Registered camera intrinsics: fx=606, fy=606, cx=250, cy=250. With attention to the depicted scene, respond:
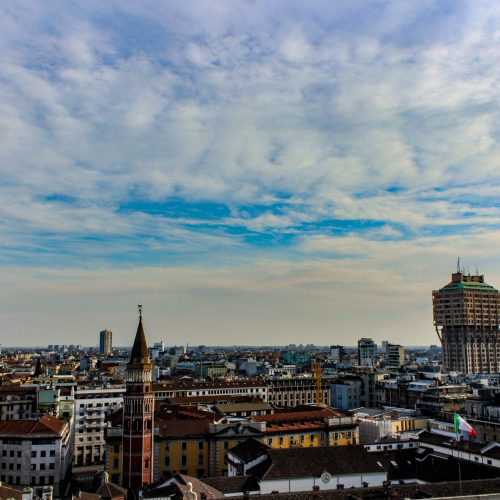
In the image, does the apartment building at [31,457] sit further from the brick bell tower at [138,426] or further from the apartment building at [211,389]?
the apartment building at [211,389]

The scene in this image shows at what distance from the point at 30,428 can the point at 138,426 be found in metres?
19.1

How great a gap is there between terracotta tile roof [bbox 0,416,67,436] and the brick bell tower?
14.7m

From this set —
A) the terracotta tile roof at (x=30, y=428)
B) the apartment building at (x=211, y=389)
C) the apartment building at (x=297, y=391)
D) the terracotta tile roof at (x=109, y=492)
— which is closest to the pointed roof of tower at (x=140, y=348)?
the terracotta tile roof at (x=30, y=428)

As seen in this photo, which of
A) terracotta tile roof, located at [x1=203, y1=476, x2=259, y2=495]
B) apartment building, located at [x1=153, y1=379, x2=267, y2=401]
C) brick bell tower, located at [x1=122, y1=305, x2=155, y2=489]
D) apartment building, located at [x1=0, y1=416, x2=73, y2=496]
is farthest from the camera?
apartment building, located at [x1=153, y1=379, x2=267, y2=401]

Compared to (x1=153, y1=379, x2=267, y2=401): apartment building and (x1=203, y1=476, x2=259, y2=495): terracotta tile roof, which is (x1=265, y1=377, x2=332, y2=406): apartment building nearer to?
(x1=153, y1=379, x2=267, y2=401): apartment building

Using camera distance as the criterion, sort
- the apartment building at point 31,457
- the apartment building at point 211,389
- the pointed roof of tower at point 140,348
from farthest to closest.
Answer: the apartment building at point 211,389 < the apartment building at point 31,457 < the pointed roof of tower at point 140,348

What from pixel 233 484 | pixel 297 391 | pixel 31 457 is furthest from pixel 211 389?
pixel 233 484

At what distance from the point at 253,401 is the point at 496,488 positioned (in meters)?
66.6

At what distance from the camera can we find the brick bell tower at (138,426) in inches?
2985

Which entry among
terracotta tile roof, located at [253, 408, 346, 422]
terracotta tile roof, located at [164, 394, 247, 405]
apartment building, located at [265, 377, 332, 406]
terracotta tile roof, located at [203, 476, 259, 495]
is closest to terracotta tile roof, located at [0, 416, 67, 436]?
terracotta tile roof, located at [253, 408, 346, 422]

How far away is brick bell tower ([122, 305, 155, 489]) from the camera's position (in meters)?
75.8

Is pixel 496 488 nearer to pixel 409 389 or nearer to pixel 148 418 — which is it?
pixel 148 418

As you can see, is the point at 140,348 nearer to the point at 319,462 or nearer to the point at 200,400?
the point at 319,462

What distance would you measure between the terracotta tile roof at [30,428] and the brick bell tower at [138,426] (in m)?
14.7
